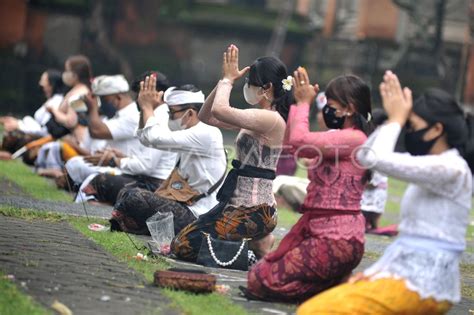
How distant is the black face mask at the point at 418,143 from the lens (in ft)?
24.0

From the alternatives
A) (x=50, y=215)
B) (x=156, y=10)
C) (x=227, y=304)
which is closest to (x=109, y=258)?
(x=227, y=304)

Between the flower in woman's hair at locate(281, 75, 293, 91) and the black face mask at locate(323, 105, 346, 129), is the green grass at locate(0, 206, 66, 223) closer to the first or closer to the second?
the flower in woman's hair at locate(281, 75, 293, 91)

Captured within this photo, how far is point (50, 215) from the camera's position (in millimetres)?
11852

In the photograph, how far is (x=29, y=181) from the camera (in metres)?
15.5

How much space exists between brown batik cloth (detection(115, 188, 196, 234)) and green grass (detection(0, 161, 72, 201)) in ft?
9.21

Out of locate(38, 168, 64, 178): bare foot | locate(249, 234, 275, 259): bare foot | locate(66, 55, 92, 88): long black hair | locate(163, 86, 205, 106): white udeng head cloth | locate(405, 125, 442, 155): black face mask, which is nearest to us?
locate(405, 125, 442, 155): black face mask

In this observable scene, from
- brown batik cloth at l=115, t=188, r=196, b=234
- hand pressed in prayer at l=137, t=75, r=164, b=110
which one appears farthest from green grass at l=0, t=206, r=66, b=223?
hand pressed in prayer at l=137, t=75, r=164, b=110

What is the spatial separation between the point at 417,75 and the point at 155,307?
28179 millimetres

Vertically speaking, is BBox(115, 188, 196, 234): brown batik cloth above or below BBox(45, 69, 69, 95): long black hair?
below

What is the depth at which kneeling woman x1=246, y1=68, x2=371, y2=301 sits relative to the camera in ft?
26.3

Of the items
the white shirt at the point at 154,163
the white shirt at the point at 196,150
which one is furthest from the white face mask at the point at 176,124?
the white shirt at the point at 154,163

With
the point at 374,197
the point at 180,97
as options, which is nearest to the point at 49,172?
the point at 374,197

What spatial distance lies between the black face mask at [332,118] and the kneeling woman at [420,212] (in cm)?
84

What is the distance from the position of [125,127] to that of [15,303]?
6.47 meters
